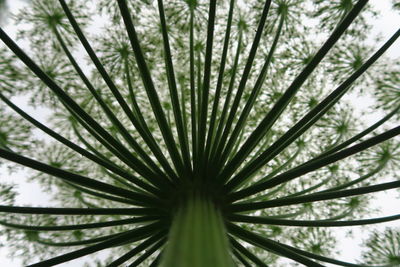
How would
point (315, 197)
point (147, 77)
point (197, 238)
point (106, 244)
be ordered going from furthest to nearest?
point (106, 244), point (315, 197), point (147, 77), point (197, 238)

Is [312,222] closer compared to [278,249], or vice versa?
[278,249]

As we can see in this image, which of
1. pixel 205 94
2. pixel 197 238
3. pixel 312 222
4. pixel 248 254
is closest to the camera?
pixel 197 238

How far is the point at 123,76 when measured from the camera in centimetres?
691

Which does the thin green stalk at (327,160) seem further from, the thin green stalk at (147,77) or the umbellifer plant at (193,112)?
the thin green stalk at (147,77)

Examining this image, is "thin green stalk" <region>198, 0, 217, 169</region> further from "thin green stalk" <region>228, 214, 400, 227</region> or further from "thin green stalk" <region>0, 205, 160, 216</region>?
"thin green stalk" <region>0, 205, 160, 216</region>

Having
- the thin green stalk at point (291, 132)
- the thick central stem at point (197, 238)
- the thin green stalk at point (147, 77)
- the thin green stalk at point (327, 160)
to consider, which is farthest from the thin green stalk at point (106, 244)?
the thin green stalk at point (327, 160)

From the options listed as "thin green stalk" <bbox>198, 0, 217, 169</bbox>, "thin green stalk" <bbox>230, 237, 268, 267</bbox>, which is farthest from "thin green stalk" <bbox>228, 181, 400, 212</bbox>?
"thin green stalk" <bbox>198, 0, 217, 169</bbox>

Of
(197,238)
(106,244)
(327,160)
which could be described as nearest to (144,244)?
(106,244)

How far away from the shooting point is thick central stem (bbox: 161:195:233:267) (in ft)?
10.4

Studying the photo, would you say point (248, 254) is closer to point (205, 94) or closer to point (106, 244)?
point (106, 244)

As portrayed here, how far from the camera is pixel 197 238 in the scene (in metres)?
3.47

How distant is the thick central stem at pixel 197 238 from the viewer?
10.4 ft

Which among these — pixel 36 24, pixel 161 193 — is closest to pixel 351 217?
pixel 161 193

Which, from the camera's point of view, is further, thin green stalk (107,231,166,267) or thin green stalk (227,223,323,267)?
thin green stalk (107,231,166,267)
